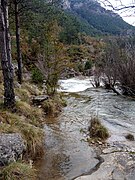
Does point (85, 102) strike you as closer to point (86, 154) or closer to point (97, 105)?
point (97, 105)

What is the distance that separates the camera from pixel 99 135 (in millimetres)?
9742

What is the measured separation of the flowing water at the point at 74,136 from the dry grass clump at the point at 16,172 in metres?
0.52

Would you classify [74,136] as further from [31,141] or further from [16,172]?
[16,172]

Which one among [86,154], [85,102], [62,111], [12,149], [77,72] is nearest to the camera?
[12,149]

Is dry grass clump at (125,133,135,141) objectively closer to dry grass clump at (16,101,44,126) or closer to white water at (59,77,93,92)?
dry grass clump at (16,101,44,126)

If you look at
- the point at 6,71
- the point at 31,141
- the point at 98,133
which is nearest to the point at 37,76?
the point at 6,71

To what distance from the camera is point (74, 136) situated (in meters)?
9.76

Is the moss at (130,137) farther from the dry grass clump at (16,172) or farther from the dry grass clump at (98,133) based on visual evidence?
the dry grass clump at (16,172)

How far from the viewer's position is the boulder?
240 inches

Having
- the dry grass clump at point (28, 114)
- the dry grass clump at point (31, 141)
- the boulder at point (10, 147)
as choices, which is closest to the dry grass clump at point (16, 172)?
the boulder at point (10, 147)

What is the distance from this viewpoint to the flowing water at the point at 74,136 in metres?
6.99

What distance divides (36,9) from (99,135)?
924 cm

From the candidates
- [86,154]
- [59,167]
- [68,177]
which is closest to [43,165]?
[59,167]

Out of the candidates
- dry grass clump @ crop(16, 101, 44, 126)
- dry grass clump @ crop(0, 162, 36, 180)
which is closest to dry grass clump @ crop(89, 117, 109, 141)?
dry grass clump @ crop(16, 101, 44, 126)
